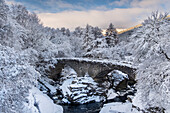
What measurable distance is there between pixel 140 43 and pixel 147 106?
4.53m

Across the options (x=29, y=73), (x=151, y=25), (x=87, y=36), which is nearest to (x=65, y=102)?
(x=29, y=73)

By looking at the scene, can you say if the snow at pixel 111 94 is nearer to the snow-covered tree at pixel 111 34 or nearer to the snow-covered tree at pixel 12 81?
the snow-covered tree at pixel 111 34

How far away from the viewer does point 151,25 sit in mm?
7098

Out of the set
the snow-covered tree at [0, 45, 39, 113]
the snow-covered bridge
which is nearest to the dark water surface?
the snow-covered bridge

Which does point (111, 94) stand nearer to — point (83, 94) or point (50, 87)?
point (83, 94)

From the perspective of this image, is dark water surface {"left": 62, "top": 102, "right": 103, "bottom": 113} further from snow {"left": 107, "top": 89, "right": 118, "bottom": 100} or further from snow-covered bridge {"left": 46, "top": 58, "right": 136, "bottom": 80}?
snow-covered bridge {"left": 46, "top": 58, "right": 136, "bottom": 80}

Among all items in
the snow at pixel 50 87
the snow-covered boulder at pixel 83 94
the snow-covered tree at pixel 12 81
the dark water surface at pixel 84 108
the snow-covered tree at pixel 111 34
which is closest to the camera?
the snow-covered tree at pixel 12 81

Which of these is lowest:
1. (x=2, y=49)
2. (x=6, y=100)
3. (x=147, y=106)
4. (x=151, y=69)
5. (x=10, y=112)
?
(x=147, y=106)

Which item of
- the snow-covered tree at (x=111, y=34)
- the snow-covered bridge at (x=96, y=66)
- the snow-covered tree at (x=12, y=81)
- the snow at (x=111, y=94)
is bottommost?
the snow at (x=111, y=94)

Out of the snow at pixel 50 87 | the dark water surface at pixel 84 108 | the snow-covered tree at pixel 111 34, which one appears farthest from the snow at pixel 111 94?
the snow-covered tree at pixel 111 34

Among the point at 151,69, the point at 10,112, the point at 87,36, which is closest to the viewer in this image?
the point at 10,112

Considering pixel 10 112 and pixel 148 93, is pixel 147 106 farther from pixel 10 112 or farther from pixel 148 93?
pixel 10 112

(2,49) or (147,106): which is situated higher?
(2,49)

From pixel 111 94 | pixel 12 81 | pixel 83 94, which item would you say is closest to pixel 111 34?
pixel 111 94
